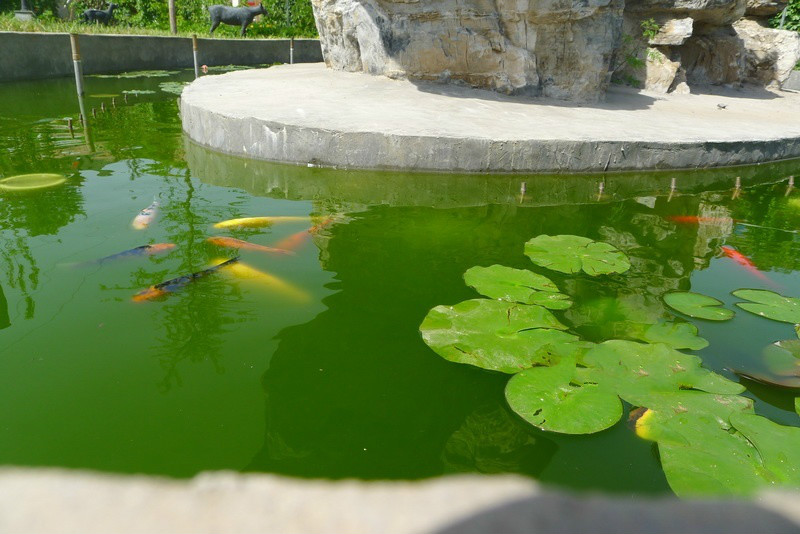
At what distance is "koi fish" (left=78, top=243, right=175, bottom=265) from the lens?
9.62 ft

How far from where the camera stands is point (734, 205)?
14.8 ft

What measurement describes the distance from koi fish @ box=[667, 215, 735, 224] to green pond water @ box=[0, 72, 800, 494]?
0.05m

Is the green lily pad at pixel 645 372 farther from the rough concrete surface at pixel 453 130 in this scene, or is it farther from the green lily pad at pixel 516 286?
the rough concrete surface at pixel 453 130

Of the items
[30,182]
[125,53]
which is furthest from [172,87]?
[30,182]

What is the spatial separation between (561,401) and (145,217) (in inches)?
113

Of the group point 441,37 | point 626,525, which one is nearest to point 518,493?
point 626,525

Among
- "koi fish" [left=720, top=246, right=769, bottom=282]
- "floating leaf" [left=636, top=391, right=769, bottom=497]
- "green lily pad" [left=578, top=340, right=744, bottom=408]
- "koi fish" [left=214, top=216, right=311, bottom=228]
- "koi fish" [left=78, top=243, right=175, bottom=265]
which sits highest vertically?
"koi fish" [left=214, top=216, right=311, bottom=228]

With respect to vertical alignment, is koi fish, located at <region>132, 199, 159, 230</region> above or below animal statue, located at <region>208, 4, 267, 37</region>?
below

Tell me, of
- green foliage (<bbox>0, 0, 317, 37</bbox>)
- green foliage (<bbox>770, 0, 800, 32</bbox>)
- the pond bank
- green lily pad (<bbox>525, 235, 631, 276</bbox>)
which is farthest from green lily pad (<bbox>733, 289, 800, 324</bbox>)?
green foliage (<bbox>0, 0, 317, 37</bbox>)

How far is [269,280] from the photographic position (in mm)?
2779

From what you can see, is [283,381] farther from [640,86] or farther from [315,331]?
[640,86]

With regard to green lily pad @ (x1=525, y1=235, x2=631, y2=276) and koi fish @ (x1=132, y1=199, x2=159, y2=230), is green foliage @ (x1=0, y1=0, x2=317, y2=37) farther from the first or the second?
green lily pad @ (x1=525, y1=235, x2=631, y2=276)

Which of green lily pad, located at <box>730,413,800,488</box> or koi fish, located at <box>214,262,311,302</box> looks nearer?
green lily pad, located at <box>730,413,800,488</box>

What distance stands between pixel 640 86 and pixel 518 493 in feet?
30.9
